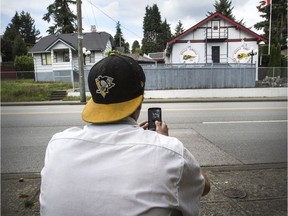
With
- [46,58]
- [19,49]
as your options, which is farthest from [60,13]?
[19,49]

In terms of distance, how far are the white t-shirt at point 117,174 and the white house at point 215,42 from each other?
2975 centimetres

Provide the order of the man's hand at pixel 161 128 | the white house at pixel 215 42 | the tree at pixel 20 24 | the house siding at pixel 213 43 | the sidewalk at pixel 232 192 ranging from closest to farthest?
1. the man's hand at pixel 161 128
2. the sidewalk at pixel 232 192
3. the tree at pixel 20 24
4. the white house at pixel 215 42
5. the house siding at pixel 213 43

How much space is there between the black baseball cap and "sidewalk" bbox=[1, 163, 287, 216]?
7.25 ft

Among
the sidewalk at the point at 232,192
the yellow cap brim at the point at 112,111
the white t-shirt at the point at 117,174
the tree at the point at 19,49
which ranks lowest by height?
the sidewalk at the point at 232,192

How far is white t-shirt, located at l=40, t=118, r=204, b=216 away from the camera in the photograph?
1.19m

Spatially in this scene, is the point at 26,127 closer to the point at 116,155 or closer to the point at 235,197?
the point at 235,197

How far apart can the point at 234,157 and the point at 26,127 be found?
607cm

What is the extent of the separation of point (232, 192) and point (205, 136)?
3.50 metres

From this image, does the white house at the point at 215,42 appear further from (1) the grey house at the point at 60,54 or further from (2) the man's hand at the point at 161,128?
(2) the man's hand at the point at 161,128

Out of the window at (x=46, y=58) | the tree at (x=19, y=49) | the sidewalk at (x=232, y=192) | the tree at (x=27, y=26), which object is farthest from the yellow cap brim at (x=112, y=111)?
the tree at (x=19, y=49)

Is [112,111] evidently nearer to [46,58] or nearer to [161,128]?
[161,128]

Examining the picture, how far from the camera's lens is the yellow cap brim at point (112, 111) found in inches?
53.3

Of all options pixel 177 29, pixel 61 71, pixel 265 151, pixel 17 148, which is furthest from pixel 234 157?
pixel 177 29

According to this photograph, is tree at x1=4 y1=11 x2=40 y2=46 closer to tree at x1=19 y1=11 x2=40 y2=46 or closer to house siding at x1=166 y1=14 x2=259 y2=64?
tree at x1=19 y1=11 x2=40 y2=46
